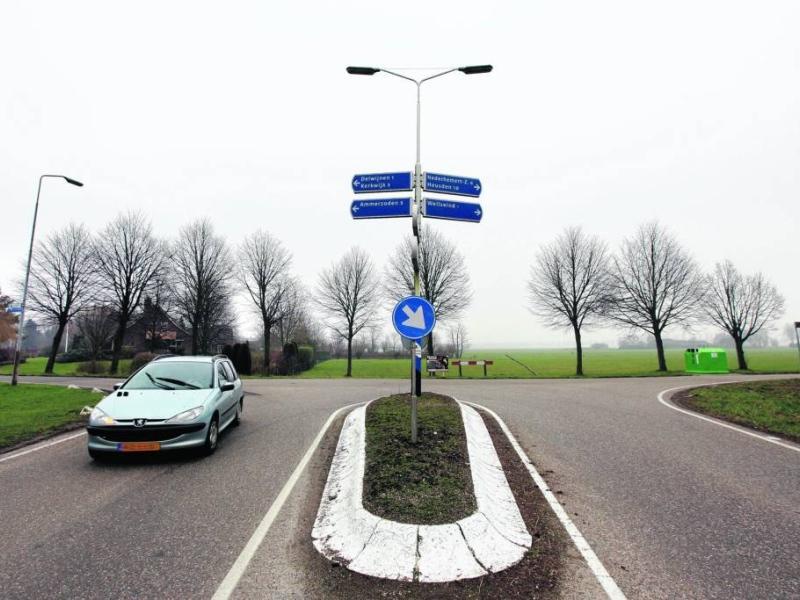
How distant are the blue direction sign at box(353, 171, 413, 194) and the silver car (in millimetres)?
4281

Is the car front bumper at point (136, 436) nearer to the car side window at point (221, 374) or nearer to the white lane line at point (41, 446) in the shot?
the car side window at point (221, 374)

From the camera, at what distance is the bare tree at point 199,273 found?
31328mm

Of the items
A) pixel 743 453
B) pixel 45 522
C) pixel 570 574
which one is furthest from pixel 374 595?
pixel 743 453

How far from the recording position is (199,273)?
31469 millimetres

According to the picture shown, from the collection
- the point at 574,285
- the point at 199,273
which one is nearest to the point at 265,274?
the point at 199,273

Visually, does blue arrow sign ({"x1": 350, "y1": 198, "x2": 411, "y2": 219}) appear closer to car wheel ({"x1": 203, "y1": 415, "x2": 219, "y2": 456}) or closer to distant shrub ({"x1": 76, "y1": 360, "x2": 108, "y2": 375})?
car wheel ({"x1": 203, "y1": 415, "x2": 219, "y2": 456})

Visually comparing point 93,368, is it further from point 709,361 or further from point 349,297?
point 709,361

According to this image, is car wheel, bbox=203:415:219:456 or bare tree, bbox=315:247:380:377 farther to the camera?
bare tree, bbox=315:247:380:377

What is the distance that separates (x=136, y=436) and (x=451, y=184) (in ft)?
21.1

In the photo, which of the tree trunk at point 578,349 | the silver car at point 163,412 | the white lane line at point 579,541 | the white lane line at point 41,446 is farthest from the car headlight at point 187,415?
the tree trunk at point 578,349

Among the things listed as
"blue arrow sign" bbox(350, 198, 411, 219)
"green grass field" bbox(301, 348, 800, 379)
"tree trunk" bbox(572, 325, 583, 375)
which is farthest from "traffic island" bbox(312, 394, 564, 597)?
"tree trunk" bbox(572, 325, 583, 375)

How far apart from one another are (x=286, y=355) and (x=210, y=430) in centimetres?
3085

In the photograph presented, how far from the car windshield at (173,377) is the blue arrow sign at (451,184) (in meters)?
5.19

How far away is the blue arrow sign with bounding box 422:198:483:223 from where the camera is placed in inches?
278
